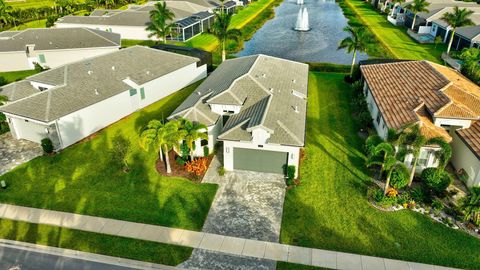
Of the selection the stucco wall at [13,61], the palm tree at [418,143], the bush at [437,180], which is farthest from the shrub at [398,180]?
the stucco wall at [13,61]

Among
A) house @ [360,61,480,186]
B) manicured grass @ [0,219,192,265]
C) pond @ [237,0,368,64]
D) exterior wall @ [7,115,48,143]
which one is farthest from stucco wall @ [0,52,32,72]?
house @ [360,61,480,186]

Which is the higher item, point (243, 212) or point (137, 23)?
point (137, 23)

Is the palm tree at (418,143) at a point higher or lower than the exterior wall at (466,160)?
higher

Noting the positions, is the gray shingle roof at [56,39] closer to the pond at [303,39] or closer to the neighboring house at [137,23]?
the neighboring house at [137,23]

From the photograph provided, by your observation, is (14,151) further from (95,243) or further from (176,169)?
(95,243)

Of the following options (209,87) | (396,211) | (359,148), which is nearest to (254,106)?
(209,87)

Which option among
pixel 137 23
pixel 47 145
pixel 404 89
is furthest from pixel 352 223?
pixel 137 23
